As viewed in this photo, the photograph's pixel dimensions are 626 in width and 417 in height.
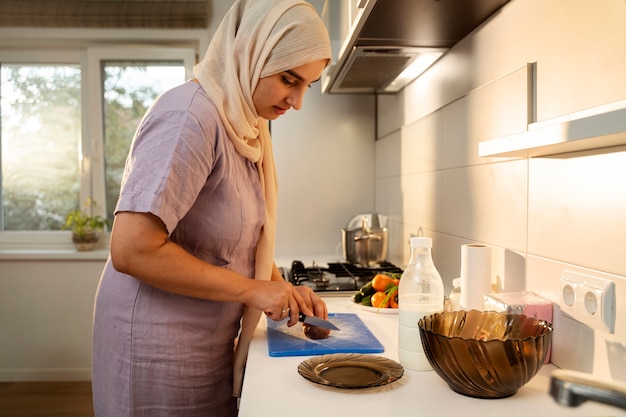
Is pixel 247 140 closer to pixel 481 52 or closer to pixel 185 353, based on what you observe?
pixel 185 353

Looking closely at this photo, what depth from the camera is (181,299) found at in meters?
1.11

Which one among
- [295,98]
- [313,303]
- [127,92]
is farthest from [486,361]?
[127,92]

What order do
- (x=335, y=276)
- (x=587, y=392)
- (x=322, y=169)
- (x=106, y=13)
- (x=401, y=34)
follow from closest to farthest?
(x=587, y=392) → (x=401, y=34) → (x=335, y=276) → (x=322, y=169) → (x=106, y=13)

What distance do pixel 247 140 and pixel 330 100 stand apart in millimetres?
1798

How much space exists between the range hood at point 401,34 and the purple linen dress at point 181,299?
0.55 meters

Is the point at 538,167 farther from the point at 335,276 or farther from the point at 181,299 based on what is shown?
the point at 335,276

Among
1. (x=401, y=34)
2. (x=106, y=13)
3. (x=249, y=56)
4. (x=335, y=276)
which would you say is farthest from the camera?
(x=106, y=13)

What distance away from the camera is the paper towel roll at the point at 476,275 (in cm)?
122

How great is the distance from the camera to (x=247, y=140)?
3.98 feet

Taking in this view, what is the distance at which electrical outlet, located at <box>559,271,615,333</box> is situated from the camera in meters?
0.86

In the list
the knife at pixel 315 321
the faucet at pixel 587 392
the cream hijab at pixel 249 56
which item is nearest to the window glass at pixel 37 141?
the cream hijab at pixel 249 56

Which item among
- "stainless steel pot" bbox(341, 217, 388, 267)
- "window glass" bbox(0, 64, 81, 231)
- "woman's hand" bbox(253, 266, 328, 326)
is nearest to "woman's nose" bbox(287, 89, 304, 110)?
"woman's hand" bbox(253, 266, 328, 326)

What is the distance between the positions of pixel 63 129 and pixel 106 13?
75 centimetres

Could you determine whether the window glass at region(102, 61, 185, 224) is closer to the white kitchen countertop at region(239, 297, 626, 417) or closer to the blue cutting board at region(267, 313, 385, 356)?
the blue cutting board at region(267, 313, 385, 356)
